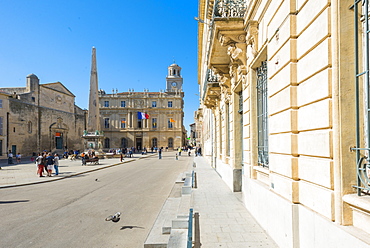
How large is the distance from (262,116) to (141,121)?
64.0 meters

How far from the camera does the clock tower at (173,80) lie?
73.7m

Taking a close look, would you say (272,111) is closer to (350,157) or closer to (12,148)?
(350,157)

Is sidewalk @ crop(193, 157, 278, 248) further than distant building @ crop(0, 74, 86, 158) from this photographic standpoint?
No

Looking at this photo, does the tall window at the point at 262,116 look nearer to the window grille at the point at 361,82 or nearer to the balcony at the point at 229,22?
the balcony at the point at 229,22

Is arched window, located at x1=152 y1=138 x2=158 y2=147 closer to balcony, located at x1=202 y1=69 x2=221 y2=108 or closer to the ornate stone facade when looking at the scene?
balcony, located at x1=202 y1=69 x2=221 y2=108

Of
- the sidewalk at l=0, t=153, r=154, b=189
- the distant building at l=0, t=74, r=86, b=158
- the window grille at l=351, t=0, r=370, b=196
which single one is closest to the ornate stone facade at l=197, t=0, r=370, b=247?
the window grille at l=351, t=0, r=370, b=196

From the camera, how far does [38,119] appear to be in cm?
4303

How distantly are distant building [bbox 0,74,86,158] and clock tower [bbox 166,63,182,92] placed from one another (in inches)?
1022

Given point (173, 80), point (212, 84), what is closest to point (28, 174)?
point (212, 84)

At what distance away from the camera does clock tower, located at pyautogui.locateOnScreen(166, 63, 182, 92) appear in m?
73.7

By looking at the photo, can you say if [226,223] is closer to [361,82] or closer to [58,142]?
[361,82]

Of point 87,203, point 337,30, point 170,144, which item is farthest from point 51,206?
point 170,144

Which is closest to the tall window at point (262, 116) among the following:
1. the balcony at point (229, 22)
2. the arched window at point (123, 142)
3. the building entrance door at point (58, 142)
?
the balcony at point (229, 22)

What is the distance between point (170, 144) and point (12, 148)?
37.1m
